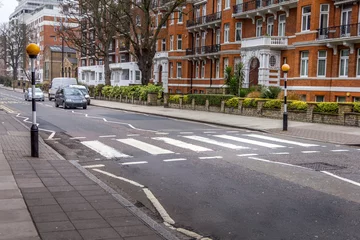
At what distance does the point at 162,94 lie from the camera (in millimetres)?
39719

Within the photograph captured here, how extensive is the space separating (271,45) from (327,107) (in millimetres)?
15840

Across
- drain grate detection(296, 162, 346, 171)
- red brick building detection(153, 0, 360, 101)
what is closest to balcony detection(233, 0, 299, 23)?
red brick building detection(153, 0, 360, 101)

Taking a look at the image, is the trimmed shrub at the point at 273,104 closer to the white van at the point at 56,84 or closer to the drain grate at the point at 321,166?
the drain grate at the point at 321,166

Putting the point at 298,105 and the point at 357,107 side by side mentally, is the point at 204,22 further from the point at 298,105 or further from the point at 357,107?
the point at 357,107

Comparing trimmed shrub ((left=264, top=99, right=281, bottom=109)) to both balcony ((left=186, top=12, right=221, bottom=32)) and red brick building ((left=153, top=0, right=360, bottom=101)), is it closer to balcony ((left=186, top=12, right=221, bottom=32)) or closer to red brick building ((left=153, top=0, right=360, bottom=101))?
red brick building ((left=153, top=0, right=360, bottom=101))

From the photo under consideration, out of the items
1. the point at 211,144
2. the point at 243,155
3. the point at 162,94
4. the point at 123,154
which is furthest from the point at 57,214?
the point at 162,94

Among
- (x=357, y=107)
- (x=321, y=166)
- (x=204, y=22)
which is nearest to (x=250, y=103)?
(x=357, y=107)

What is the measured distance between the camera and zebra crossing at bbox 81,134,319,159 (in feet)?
41.3

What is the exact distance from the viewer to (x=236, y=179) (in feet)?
29.1

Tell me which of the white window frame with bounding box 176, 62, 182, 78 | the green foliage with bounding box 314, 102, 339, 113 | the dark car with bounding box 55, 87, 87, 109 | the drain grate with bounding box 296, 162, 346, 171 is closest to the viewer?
the drain grate with bounding box 296, 162, 346, 171

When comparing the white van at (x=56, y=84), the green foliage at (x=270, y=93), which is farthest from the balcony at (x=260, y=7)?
the white van at (x=56, y=84)

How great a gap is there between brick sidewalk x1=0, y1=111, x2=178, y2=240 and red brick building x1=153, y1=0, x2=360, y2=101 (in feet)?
82.7

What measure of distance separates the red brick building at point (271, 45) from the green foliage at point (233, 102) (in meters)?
7.11

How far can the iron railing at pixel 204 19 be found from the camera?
47.0m
